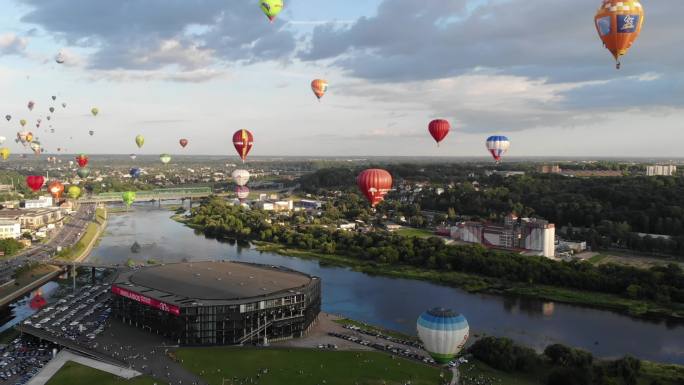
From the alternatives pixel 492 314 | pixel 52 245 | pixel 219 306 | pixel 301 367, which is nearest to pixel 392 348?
pixel 301 367

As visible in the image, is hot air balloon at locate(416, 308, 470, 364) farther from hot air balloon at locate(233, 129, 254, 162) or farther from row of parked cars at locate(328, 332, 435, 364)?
hot air balloon at locate(233, 129, 254, 162)

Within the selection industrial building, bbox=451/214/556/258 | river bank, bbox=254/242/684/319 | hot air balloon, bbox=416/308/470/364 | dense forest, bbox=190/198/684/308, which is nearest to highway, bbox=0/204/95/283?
dense forest, bbox=190/198/684/308

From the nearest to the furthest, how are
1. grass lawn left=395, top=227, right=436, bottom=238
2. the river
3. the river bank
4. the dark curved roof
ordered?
the dark curved roof
the river
the river bank
grass lawn left=395, top=227, right=436, bottom=238

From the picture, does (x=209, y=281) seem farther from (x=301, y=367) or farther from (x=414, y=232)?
(x=414, y=232)

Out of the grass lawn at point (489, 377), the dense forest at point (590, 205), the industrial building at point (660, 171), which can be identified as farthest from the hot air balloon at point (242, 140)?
the industrial building at point (660, 171)

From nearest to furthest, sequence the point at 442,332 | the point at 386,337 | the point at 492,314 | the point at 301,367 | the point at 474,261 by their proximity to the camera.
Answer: the point at 442,332 → the point at 301,367 → the point at 386,337 → the point at 492,314 → the point at 474,261

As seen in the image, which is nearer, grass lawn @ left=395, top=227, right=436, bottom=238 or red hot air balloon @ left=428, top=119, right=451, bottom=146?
red hot air balloon @ left=428, top=119, right=451, bottom=146
